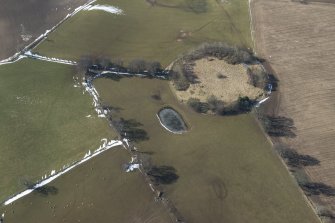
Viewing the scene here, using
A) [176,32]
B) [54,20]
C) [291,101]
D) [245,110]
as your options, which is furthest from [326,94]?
[54,20]

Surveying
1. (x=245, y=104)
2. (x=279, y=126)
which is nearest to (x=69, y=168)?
(x=245, y=104)

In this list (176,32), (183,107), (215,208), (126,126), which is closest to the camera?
(215,208)

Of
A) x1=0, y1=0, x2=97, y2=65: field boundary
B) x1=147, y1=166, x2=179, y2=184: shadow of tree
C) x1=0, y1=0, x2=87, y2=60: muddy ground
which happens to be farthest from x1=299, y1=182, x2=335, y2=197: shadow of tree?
x1=0, y1=0, x2=87, y2=60: muddy ground

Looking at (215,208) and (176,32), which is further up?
(176,32)

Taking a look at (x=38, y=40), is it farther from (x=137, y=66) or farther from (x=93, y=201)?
(x=93, y=201)

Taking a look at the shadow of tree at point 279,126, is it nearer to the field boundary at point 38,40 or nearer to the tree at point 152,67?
the tree at point 152,67

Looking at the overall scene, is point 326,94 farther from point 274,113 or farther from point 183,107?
point 183,107
